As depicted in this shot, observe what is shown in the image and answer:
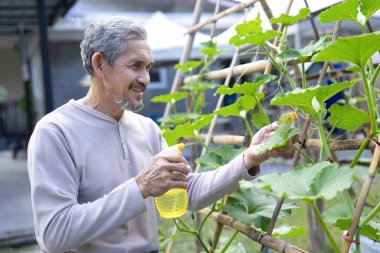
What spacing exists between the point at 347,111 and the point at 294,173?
1.20 feet

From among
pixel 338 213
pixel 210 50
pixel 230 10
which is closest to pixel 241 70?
pixel 230 10

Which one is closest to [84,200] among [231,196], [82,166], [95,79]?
[82,166]

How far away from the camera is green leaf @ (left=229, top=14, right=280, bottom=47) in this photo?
1852mm

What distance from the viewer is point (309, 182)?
121 cm

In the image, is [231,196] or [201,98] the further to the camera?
[201,98]

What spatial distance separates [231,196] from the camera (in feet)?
6.86

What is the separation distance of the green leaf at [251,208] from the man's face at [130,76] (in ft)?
1.71

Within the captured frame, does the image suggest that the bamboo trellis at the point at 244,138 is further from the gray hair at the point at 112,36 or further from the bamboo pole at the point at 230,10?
the gray hair at the point at 112,36

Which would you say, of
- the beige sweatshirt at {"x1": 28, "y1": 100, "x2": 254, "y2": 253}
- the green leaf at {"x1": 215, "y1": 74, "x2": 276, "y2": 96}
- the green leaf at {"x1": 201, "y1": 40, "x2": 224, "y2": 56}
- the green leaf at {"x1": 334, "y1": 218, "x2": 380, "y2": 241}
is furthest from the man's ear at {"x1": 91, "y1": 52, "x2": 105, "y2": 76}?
the green leaf at {"x1": 201, "y1": 40, "x2": 224, "y2": 56}

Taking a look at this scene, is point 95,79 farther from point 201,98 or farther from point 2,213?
point 2,213

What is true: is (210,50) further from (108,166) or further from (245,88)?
(108,166)

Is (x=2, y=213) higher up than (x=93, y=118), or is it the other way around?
(x=93, y=118)

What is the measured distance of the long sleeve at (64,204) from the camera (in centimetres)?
165

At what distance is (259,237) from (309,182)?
629 mm
